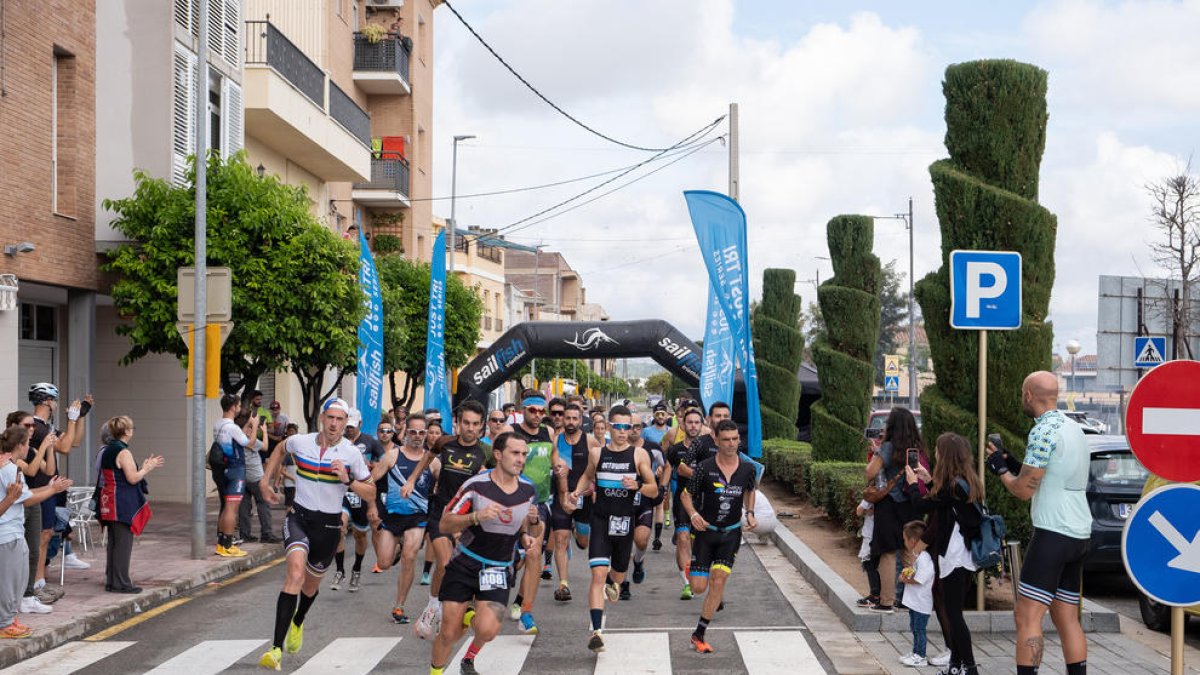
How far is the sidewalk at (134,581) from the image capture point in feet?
33.7

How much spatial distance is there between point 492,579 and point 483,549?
7.8 inches

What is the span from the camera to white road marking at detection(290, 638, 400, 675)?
9.00 meters

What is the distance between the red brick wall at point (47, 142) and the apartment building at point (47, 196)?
0.05 feet

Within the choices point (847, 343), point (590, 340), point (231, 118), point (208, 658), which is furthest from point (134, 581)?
point (590, 340)

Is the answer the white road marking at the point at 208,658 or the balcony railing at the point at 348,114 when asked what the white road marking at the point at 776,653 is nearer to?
the white road marking at the point at 208,658

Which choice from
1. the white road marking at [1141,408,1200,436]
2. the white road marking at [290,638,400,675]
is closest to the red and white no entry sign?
the white road marking at [1141,408,1200,436]

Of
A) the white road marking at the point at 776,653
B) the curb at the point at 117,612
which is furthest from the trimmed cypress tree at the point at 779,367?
the white road marking at the point at 776,653

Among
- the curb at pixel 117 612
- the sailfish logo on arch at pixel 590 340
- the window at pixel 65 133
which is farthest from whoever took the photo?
the sailfish logo on arch at pixel 590 340

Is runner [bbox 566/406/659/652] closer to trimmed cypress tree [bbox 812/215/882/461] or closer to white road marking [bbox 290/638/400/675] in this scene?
white road marking [bbox 290/638/400/675]

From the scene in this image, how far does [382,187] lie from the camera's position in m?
37.3

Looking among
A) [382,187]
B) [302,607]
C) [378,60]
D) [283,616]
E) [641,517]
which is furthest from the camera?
[378,60]

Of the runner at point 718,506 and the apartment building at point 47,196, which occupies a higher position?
Answer: the apartment building at point 47,196

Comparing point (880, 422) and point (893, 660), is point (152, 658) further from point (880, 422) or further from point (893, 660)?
point (880, 422)

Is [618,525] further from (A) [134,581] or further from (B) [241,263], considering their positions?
(B) [241,263]
